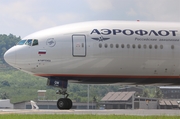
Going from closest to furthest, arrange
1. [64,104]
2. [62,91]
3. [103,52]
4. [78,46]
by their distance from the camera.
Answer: [64,104], [78,46], [62,91], [103,52]

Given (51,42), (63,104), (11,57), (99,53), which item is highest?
(51,42)

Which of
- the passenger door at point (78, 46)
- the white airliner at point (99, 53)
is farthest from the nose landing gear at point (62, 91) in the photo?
the passenger door at point (78, 46)

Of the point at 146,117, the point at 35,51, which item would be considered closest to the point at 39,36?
the point at 35,51

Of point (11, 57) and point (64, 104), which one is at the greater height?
point (11, 57)

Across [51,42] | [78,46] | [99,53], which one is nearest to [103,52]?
[99,53]

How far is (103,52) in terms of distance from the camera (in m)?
37.3

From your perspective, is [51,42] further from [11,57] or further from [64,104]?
[64,104]

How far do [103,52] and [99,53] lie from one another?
1.03 feet

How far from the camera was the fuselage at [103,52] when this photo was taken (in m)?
37.0

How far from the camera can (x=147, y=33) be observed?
38.3 meters

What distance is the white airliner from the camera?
37.0m

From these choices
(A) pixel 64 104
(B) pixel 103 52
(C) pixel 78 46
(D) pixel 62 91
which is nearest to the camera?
(A) pixel 64 104

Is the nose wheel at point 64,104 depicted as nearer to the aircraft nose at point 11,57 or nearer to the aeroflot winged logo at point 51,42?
the aeroflot winged logo at point 51,42

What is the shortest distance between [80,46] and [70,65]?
1587 mm
